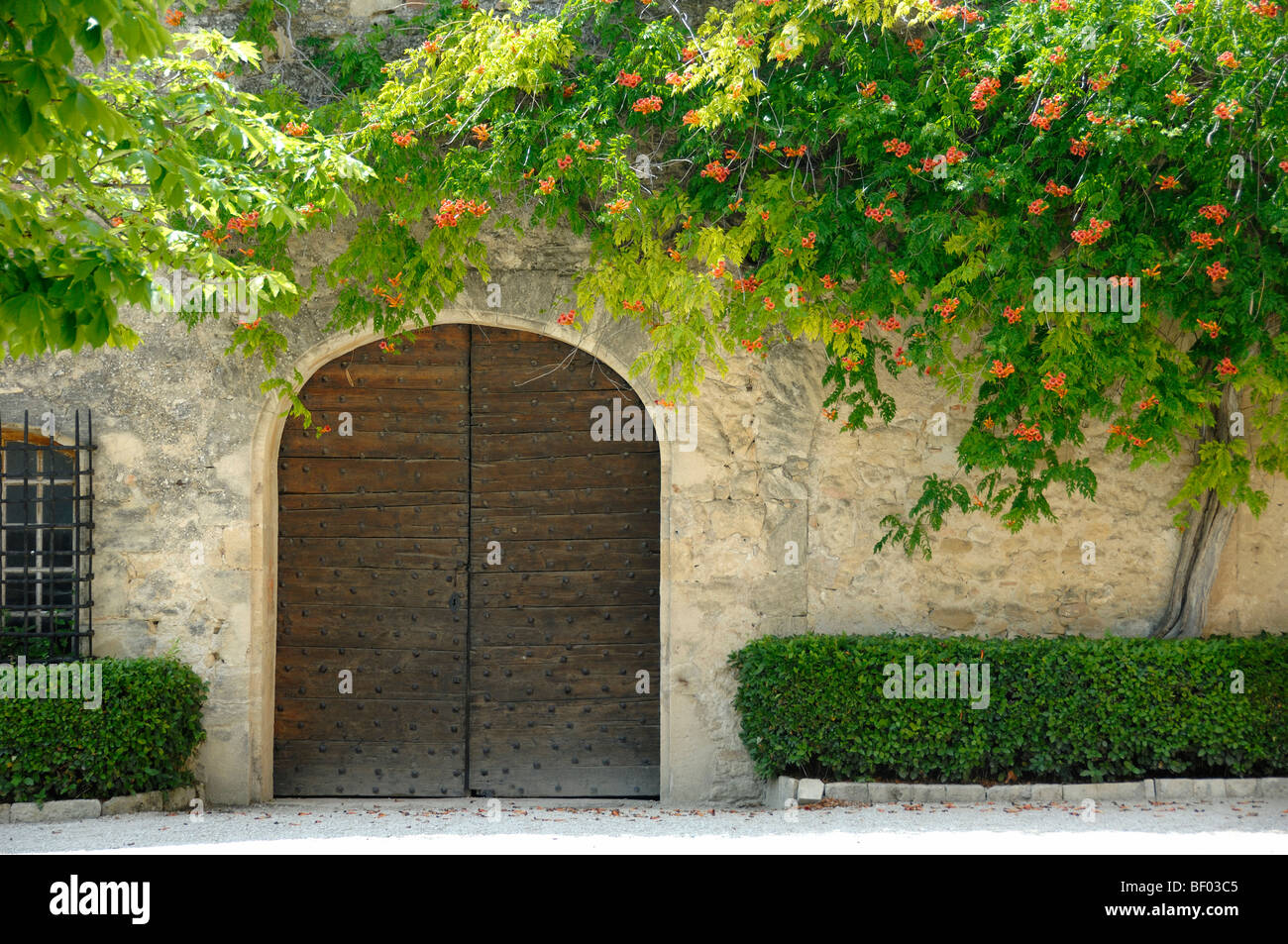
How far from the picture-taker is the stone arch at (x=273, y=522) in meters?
6.10

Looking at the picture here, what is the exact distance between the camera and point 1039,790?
5.67 metres

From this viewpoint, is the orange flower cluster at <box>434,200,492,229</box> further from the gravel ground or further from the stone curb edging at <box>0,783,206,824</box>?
the stone curb edging at <box>0,783,206,824</box>

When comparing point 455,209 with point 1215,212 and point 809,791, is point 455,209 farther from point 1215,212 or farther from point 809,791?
point 1215,212

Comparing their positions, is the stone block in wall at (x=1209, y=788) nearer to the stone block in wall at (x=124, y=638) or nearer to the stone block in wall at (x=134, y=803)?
the stone block in wall at (x=134, y=803)

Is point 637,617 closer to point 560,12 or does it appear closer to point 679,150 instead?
point 679,150

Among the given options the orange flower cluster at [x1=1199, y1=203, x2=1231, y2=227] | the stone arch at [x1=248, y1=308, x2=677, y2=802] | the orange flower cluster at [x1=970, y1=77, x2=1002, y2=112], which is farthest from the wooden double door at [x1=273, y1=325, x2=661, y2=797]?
the orange flower cluster at [x1=1199, y1=203, x2=1231, y2=227]

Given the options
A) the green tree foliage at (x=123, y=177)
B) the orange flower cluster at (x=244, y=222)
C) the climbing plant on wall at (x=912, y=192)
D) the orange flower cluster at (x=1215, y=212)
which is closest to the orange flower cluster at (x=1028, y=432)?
the climbing plant on wall at (x=912, y=192)

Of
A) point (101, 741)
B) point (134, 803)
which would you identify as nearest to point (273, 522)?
point (101, 741)

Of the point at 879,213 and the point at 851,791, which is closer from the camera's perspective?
the point at 879,213

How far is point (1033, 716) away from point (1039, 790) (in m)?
0.38

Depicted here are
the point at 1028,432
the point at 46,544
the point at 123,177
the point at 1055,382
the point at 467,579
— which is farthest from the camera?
the point at 467,579

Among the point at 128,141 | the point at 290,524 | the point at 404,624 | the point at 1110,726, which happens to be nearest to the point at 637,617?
the point at 404,624

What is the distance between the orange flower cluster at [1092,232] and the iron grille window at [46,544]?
5332 millimetres

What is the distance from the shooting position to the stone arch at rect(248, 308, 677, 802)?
20.0 feet
